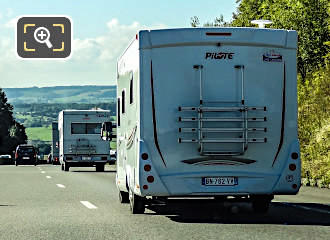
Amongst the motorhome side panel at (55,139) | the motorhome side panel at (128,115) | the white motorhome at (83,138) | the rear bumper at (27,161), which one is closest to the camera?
the motorhome side panel at (128,115)

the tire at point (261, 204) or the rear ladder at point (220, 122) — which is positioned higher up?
the rear ladder at point (220, 122)

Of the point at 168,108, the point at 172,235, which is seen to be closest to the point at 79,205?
the point at 168,108

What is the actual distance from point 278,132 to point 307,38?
18297mm

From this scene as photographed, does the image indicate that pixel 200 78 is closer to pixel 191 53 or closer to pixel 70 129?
pixel 191 53

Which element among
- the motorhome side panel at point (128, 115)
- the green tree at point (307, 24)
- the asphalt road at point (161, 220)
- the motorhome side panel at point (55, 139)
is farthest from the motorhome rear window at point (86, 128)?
the motorhome side panel at point (55, 139)

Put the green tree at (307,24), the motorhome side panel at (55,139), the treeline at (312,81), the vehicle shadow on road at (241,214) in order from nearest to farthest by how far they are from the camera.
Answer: the vehicle shadow on road at (241,214) → the treeline at (312,81) → the green tree at (307,24) → the motorhome side panel at (55,139)

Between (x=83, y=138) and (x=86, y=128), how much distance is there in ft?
1.79

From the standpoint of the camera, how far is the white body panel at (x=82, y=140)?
39031mm

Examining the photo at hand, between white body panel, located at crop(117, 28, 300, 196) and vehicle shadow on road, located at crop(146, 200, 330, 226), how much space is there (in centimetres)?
45

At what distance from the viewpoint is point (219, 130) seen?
12023 mm

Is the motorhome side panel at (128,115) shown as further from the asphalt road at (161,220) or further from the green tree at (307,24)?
the green tree at (307,24)

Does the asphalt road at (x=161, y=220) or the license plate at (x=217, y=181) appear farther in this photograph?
the license plate at (x=217, y=181)

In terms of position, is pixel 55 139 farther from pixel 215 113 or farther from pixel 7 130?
pixel 7 130

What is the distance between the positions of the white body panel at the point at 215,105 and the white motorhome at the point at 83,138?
1060 inches
